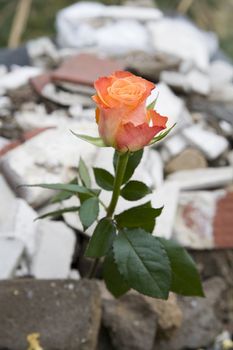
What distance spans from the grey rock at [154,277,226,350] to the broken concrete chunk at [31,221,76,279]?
322mm

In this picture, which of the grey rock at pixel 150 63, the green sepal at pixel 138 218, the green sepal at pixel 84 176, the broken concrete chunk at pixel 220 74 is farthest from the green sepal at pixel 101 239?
the broken concrete chunk at pixel 220 74

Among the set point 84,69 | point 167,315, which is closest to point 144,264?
point 167,315

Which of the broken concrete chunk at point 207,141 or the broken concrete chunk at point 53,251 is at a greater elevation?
the broken concrete chunk at point 207,141

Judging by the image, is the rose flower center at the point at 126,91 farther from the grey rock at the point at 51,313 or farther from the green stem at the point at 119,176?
the grey rock at the point at 51,313

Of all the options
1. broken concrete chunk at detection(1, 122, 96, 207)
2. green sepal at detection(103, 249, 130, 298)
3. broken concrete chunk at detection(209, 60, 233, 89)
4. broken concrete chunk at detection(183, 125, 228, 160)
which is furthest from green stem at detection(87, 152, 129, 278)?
broken concrete chunk at detection(209, 60, 233, 89)

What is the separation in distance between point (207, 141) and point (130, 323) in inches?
35.3

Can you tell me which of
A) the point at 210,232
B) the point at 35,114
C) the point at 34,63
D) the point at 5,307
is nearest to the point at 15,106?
the point at 35,114

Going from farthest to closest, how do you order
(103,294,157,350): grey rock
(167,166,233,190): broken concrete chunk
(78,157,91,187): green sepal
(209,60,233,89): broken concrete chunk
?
1. (209,60,233,89): broken concrete chunk
2. (167,166,233,190): broken concrete chunk
3. (103,294,157,350): grey rock
4. (78,157,91,187): green sepal

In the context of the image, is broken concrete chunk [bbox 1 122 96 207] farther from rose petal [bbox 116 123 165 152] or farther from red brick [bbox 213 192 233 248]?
rose petal [bbox 116 123 165 152]

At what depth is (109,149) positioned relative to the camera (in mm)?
1820

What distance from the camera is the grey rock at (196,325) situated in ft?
5.15

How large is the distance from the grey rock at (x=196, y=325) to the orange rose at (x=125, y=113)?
765mm

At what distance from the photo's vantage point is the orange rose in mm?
947

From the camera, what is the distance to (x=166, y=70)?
99.5 inches
